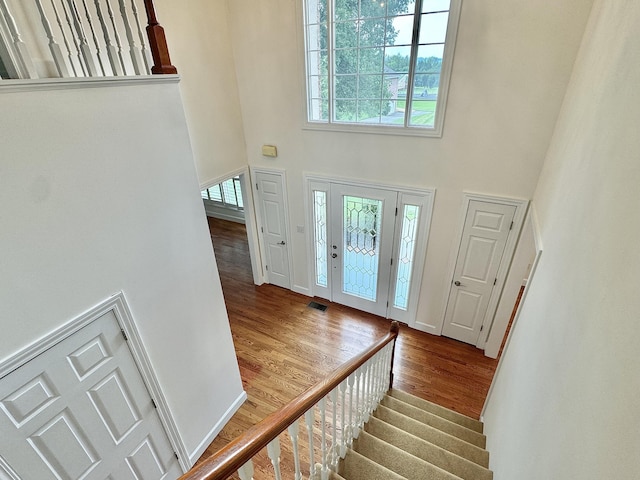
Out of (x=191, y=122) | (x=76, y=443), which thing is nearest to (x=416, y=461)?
(x=76, y=443)

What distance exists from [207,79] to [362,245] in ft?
9.24

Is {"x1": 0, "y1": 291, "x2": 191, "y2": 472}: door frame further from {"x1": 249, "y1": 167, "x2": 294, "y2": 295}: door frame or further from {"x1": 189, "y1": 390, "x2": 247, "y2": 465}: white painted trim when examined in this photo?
{"x1": 249, "y1": 167, "x2": 294, "y2": 295}: door frame

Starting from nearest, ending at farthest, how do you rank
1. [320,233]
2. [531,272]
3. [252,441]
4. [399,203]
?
[252,441], [531,272], [399,203], [320,233]

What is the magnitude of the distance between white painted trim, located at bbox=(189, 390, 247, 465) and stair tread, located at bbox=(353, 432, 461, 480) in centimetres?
164

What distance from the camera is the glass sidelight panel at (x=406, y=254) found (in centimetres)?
384

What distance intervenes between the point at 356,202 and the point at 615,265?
124 inches

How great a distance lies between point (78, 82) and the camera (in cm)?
164

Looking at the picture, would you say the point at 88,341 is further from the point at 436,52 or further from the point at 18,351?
the point at 436,52

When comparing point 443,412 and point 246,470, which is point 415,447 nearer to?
point 443,412

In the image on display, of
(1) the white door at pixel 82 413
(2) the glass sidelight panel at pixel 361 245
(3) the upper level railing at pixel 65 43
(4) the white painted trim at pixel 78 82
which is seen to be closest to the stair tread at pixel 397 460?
(1) the white door at pixel 82 413

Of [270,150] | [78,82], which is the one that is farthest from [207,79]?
[78,82]

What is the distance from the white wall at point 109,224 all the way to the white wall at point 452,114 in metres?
1.97

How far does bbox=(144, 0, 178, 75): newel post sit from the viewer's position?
6.40ft

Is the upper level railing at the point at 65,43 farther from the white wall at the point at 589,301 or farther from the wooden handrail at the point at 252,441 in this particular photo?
the white wall at the point at 589,301
